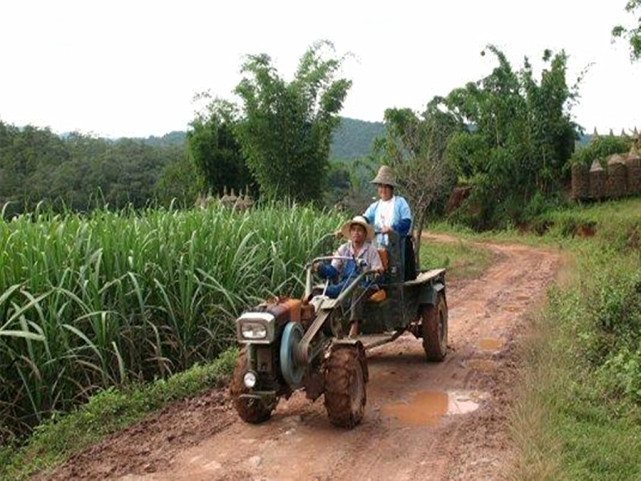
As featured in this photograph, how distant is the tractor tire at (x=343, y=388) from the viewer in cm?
516

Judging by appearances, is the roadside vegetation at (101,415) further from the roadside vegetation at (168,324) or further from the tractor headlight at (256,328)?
the tractor headlight at (256,328)

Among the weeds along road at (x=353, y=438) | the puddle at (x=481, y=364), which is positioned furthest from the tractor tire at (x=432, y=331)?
the puddle at (x=481, y=364)

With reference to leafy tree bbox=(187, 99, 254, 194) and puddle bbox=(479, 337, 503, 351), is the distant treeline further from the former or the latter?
puddle bbox=(479, 337, 503, 351)

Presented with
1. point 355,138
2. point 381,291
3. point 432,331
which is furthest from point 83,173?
point 355,138

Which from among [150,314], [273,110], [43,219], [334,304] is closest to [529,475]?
[334,304]

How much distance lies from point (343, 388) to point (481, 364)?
2655 mm

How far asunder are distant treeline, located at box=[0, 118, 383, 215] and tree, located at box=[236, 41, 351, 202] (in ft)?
3.64

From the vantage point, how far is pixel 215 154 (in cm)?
2970

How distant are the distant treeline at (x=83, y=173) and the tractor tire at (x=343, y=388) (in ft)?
11.1

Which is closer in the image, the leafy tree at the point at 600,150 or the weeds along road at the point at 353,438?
the weeds along road at the point at 353,438

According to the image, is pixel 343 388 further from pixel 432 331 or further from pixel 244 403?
pixel 432 331

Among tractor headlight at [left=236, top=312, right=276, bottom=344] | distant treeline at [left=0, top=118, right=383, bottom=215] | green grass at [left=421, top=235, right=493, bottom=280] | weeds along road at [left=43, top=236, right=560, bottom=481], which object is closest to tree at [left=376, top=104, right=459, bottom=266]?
→ green grass at [left=421, top=235, right=493, bottom=280]

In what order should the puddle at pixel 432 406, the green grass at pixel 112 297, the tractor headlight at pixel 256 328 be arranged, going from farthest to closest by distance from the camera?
the puddle at pixel 432 406
the green grass at pixel 112 297
the tractor headlight at pixel 256 328

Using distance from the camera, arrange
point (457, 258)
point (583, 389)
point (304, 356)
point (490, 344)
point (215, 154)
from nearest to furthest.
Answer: point (304, 356) < point (583, 389) < point (490, 344) < point (457, 258) < point (215, 154)
